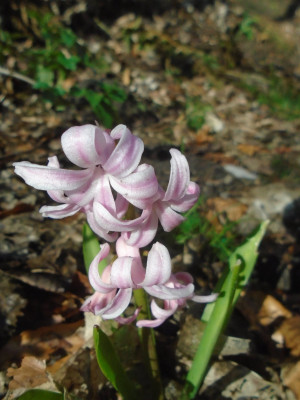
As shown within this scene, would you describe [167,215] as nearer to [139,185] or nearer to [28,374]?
[139,185]

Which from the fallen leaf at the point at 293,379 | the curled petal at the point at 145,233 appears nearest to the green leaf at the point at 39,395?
the curled petal at the point at 145,233

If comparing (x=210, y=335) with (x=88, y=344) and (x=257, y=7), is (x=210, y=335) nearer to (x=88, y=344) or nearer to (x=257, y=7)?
(x=88, y=344)

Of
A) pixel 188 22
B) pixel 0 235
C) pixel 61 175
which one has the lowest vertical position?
pixel 0 235

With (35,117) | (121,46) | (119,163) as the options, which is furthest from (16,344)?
(121,46)

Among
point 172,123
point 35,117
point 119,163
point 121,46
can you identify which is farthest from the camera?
point 121,46

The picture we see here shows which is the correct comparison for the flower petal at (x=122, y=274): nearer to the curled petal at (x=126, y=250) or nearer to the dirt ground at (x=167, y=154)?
the curled petal at (x=126, y=250)

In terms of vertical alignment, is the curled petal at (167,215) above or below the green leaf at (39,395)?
above

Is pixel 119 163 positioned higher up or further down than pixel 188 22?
higher up

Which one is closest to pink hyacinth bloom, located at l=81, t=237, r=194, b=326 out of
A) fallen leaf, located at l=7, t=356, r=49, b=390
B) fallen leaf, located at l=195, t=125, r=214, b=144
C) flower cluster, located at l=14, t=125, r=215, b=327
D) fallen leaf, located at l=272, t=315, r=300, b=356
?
flower cluster, located at l=14, t=125, r=215, b=327

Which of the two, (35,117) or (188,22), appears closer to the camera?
(35,117)
